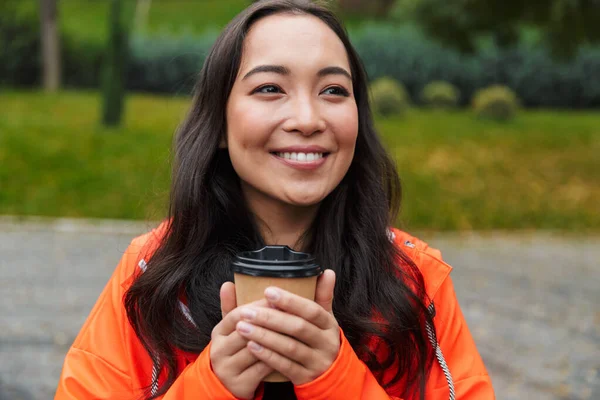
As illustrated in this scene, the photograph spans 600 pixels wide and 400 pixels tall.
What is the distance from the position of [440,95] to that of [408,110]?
1.12 meters

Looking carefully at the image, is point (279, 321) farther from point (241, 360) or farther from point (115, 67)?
point (115, 67)

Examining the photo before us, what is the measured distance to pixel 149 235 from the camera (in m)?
2.45

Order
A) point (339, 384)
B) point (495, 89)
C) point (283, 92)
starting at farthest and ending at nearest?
1. point (495, 89)
2. point (283, 92)
3. point (339, 384)

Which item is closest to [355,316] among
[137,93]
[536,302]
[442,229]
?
[536,302]

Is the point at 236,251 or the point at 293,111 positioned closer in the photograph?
the point at 293,111

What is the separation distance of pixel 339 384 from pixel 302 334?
189mm

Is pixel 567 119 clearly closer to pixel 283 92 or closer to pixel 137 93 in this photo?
pixel 137 93

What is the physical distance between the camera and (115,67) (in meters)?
14.2

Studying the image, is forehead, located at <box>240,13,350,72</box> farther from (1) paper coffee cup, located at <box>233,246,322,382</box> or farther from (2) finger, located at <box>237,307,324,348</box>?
(2) finger, located at <box>237,307,324,348</box>

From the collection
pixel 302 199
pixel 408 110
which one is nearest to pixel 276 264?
pixel 302 199

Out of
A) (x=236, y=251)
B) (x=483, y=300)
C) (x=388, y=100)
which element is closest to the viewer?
(x=236, y=251)

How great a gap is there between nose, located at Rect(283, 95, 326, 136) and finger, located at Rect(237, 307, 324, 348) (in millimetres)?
555

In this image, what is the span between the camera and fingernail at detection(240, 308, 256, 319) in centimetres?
167

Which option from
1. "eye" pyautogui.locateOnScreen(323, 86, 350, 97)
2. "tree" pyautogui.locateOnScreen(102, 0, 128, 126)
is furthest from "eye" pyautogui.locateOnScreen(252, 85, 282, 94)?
"tree" pyautogui.locateOnScreen(102, 0, 128, 126)
